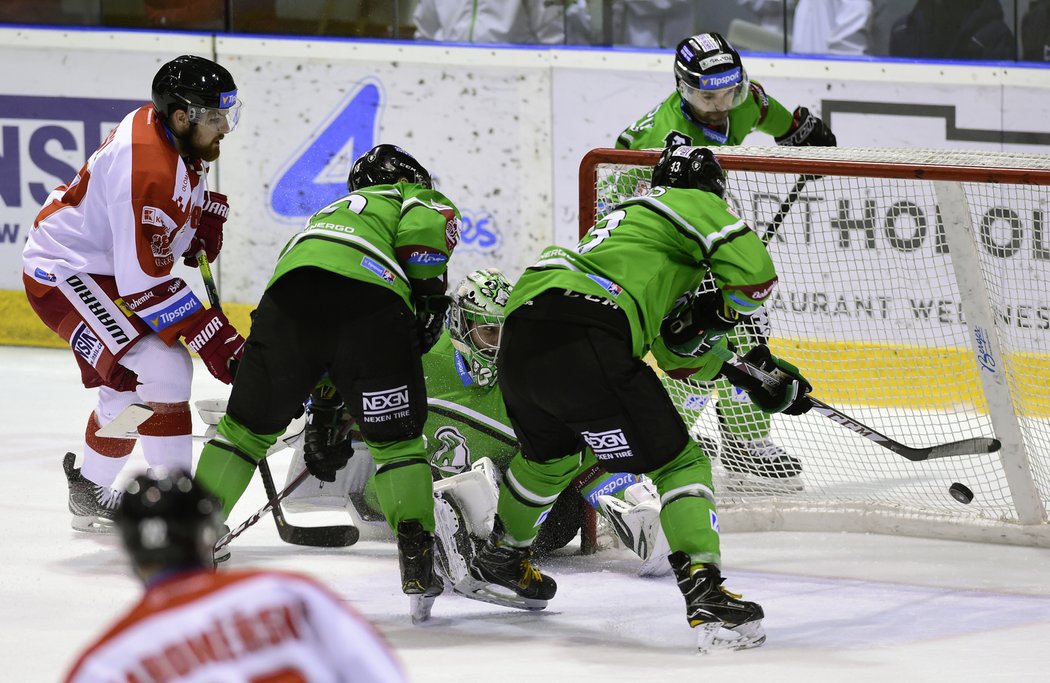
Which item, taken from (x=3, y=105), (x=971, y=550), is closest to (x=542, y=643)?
(x=971, y=550)

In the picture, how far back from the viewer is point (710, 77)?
4332 millimetres

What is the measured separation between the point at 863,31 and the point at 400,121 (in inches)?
72.2

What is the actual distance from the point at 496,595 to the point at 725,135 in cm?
180

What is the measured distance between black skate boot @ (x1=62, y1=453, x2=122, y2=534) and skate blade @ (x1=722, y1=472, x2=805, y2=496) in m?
1.68

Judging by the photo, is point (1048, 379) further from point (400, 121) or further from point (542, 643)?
point (400, 121)

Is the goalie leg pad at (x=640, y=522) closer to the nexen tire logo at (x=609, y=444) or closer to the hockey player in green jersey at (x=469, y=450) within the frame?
the hockey player in green jersey at (x=469, y=450)

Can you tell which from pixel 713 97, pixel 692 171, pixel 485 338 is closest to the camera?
pixel 692 171

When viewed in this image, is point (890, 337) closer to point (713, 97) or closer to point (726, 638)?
point (713, 97)

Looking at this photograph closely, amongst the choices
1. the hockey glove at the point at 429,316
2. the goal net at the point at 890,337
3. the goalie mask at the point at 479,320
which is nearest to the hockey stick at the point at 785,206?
the goal net at the point at 890,337

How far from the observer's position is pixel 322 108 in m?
6.08

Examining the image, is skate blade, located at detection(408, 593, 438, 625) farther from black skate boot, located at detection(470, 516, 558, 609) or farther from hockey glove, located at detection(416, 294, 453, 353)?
hockey glove, located at detection(416, 294, 453, 353)

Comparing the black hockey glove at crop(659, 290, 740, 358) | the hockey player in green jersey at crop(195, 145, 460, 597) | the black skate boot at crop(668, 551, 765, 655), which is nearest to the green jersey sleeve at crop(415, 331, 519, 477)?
the hockey player in green jersey at crop(195, 145, 460, 597)

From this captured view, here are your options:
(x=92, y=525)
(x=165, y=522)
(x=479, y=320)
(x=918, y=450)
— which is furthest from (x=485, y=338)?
(x=165, y=522)

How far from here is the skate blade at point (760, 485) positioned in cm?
425
